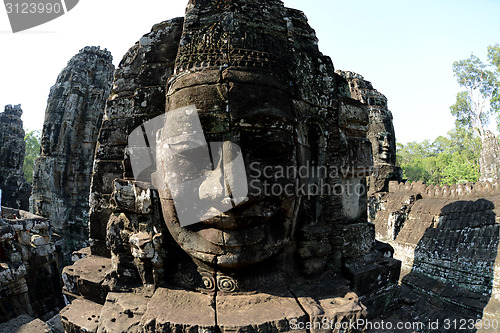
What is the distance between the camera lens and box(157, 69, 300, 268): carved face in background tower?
2.19 metres

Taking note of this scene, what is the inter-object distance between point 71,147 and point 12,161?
7.43 meters

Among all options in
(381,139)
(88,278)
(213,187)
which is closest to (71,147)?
(88,278)

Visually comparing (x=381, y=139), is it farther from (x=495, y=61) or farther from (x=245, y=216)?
(x=495, y=61)

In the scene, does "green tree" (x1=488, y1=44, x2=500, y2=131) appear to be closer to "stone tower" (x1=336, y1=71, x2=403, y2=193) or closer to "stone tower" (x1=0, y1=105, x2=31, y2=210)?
"stone tower" (x1=336, y1=71, x2=403, y2=193)

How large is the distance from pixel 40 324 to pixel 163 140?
2.68 metres

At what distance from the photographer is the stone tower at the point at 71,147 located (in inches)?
305

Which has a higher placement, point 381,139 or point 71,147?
point 381,139

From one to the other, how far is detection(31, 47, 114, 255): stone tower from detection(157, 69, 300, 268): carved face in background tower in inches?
258

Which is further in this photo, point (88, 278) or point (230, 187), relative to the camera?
point (88, 278)

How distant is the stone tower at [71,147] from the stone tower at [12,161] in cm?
606

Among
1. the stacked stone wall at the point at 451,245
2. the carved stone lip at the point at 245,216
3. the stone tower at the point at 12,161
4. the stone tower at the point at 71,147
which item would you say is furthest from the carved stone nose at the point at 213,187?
the stone tower at the point at 12,161

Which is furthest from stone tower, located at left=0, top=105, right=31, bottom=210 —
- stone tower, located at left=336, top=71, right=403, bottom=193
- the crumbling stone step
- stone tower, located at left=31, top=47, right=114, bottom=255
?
stone tower, located at left=336, top=71, right=403, bottom=193

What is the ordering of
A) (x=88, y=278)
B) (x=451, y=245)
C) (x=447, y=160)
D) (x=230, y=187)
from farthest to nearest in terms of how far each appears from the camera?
(x=447, y=160) < (x=451, y=245) < (x=88, y=278) < (x=230, y=187)

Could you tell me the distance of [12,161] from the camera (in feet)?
42.2
